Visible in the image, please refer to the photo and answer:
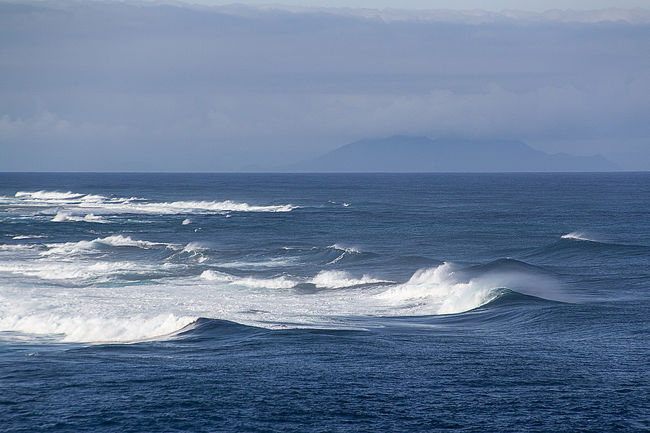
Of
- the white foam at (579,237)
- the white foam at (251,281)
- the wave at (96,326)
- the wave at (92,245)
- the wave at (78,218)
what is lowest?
the wave at (96,326)

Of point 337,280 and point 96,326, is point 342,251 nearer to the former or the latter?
point 337,280

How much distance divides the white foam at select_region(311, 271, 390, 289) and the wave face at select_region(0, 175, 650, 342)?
5.5 inches

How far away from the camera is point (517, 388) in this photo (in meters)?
21.4

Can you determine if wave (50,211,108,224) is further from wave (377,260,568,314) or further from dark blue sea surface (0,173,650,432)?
wave (377,260,568,314)

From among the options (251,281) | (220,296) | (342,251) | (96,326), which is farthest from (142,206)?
(96,326)

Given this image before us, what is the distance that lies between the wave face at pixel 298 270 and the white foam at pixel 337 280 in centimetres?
14

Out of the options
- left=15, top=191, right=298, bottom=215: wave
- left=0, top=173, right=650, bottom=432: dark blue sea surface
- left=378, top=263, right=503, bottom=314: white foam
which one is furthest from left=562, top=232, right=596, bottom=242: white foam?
left=15, top=191, right=298, bottom=215: wave

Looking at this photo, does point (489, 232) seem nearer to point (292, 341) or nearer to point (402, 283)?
point (402, 283)

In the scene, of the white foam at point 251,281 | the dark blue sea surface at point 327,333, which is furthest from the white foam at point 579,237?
the white foam at point 251,281

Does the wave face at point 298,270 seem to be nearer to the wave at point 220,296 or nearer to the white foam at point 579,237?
the wave at point 220,296

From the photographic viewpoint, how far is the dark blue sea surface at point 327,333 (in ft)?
64.2

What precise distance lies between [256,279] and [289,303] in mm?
8662

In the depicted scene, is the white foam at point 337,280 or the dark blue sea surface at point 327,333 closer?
the dark blue sea surface at point 327,333

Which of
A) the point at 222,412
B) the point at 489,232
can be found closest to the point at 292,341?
the point at 222,412
